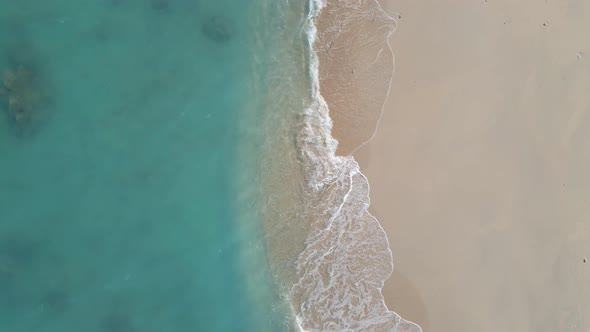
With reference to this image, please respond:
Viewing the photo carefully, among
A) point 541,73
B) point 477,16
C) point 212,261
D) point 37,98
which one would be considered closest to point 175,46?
point 37,98

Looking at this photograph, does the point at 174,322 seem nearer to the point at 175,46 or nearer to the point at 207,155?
the point at 207,155

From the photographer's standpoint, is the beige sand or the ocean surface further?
the beige sand

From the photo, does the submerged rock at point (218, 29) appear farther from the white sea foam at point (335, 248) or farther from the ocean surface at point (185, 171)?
the white sea foam at point (335, 248)

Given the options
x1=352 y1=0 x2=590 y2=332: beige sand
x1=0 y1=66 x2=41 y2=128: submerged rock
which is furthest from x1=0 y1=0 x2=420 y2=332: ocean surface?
x1=352 y1=0 x2=590 y2=332: beige sand

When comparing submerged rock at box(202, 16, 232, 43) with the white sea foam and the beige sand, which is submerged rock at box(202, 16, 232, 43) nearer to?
the white sea foam

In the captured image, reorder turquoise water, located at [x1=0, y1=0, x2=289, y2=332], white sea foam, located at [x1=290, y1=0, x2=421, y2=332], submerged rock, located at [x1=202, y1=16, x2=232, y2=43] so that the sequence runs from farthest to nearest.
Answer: submerged rock, located at [x1=202, y1=16, x2=232, y2=43]
white sea foam, located at [x1=290, y1=0, x2=421, y2=332]
turquoise water, located at [x1=0, y1=0, x2=289, y2=332]
